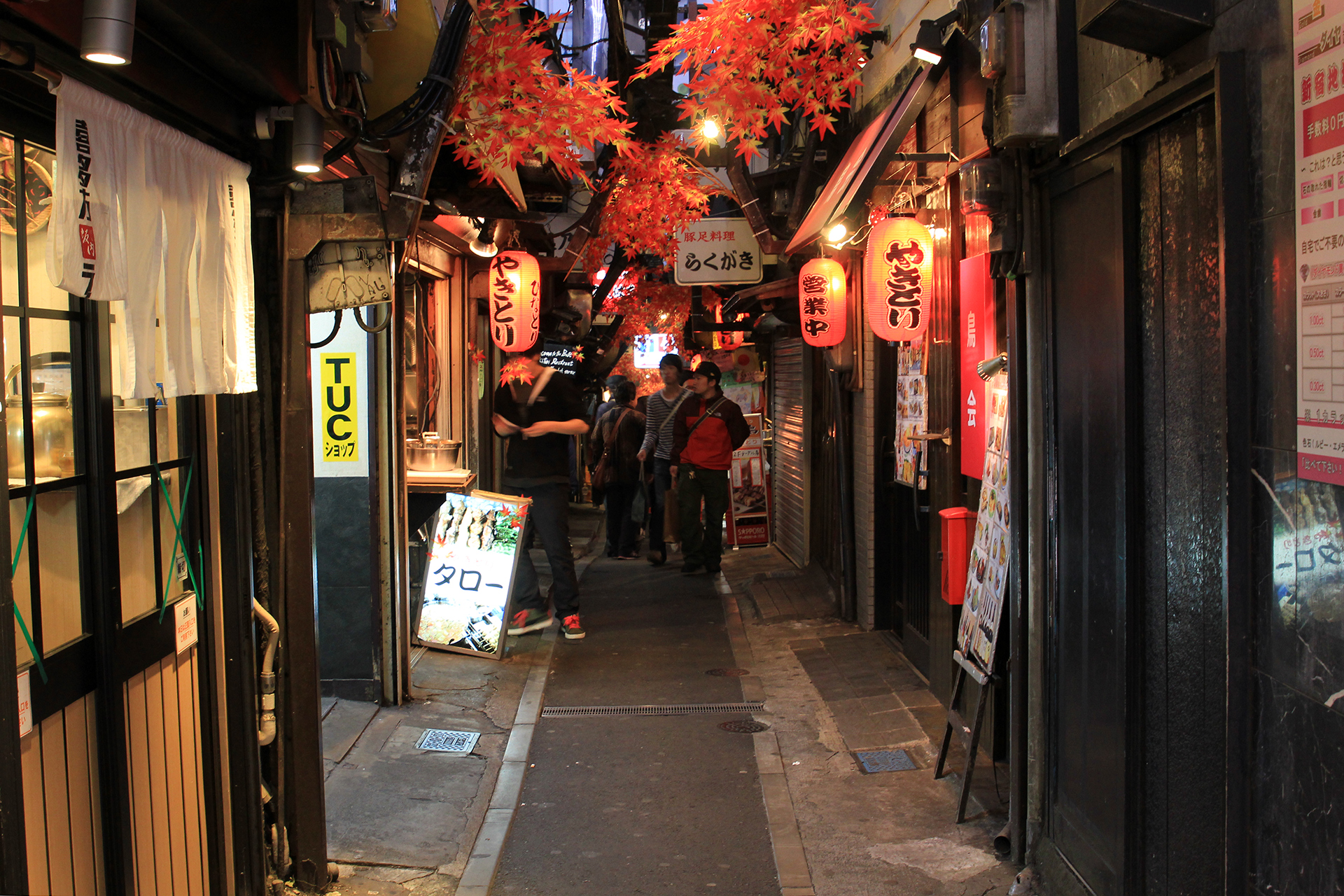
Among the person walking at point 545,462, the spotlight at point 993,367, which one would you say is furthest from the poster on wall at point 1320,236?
the person walking at point 545,462

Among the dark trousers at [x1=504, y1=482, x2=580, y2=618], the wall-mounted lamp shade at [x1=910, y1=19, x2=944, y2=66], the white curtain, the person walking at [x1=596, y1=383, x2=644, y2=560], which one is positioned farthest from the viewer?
the person walking at [x1=596, y1=383, x2=644, y2=560]

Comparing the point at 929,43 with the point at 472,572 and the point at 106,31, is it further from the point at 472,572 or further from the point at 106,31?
the point at 472,572

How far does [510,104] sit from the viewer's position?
266 inches

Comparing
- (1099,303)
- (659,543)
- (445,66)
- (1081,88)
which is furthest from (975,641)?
(659,543)

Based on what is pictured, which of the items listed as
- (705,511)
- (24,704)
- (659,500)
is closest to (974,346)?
(24,704)

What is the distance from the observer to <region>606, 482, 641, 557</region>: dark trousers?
582 inches

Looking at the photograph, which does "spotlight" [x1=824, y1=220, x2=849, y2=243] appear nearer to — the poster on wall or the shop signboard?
the poster on wall

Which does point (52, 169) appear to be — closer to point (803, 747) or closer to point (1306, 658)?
point (1306, 658)

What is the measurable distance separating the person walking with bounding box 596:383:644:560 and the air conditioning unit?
10494mm

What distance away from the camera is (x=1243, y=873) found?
114 inches

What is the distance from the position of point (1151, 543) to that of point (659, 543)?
10.9 metres

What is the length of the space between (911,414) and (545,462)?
352 cm

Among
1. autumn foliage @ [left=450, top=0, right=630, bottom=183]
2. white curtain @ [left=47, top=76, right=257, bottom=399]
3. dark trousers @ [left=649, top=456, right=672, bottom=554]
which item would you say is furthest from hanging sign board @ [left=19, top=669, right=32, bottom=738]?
dark trousers @ [left=649, top=456, right=672, bottom=554]

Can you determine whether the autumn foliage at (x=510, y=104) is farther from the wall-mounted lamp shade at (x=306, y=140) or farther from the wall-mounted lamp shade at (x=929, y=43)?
the wall-mounted lamp shade at (x=929, y=43)
